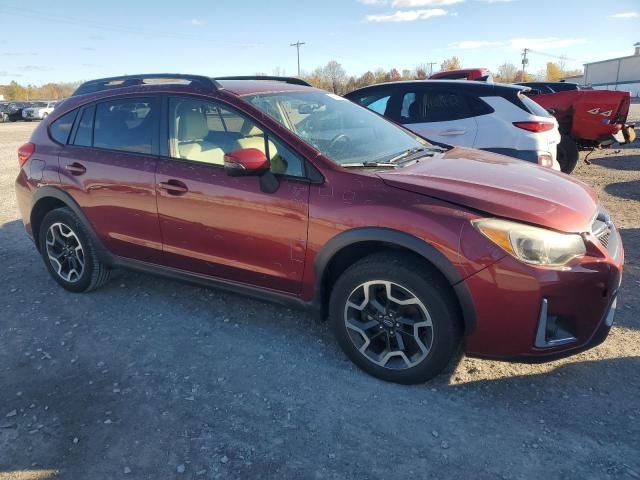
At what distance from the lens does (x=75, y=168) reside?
3.87 m

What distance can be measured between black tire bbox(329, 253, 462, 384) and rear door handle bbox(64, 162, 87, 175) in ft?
7.75

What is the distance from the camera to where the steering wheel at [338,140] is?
3.14 m

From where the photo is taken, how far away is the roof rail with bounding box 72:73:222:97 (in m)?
3.40

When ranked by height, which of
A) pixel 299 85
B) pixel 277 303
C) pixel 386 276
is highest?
pixel 299 85

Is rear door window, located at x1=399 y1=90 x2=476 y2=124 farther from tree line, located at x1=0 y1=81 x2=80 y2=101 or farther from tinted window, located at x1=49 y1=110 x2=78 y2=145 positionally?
tree line, located at x1=0 y1=81 x2=80 y2=101

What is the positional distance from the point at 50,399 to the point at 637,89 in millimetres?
77522

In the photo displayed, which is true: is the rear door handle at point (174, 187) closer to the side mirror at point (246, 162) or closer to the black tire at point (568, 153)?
the side mirror at point (246, 162)

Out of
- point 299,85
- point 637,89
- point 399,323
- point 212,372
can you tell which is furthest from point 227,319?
point 637,89

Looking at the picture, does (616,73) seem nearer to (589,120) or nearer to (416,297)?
(589,120)

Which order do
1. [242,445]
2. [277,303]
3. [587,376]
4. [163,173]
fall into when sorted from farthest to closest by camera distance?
[163,173] → [277,303] → [587,376] → [242,445]

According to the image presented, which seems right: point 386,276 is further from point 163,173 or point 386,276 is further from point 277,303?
point 163,173

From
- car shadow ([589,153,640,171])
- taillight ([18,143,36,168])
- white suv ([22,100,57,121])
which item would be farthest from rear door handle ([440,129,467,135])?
white suv ([22,100,57,121])

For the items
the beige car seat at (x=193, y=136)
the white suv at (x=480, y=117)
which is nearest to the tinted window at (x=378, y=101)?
the white suv at (x=480, y=117)

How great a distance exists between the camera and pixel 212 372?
3047mm
